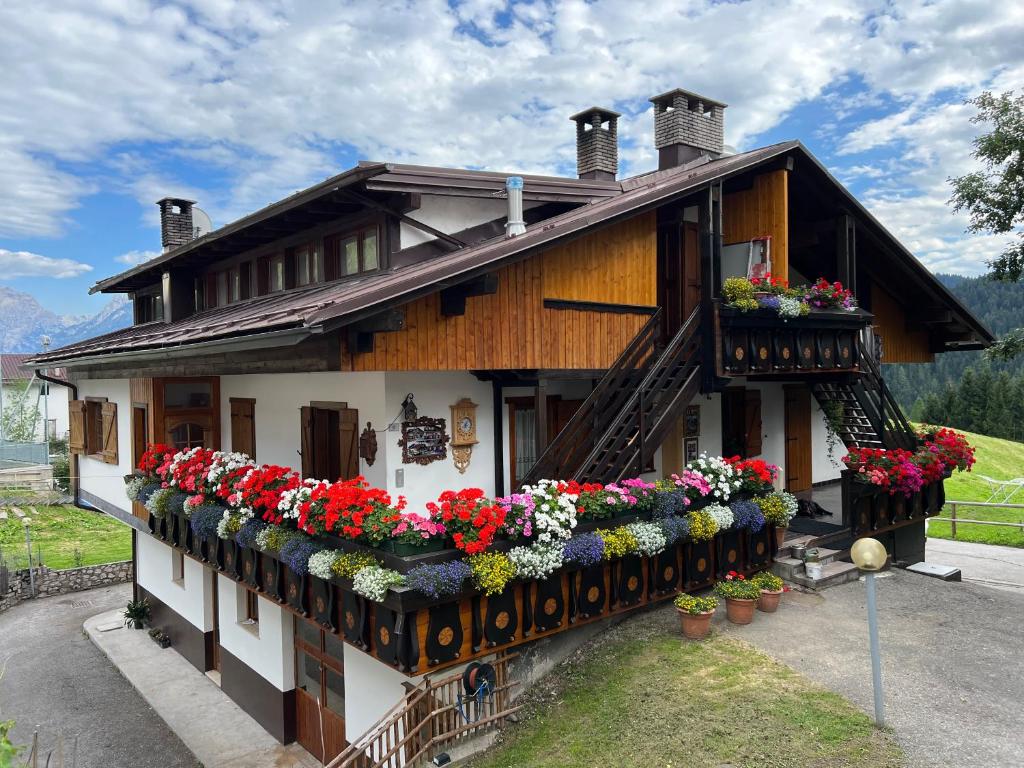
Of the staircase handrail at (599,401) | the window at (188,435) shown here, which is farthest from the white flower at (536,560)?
the window at (188,435)

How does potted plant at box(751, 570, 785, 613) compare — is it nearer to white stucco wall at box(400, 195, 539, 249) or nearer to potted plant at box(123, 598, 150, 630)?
white stucco wall at box(400, 195, 539, 249)

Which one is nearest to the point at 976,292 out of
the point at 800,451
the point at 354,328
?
the point at 800,451

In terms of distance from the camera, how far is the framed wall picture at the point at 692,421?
13.6 m

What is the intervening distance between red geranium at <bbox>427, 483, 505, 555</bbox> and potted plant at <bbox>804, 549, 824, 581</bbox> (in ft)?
19.2

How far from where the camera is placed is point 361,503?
7.62 m

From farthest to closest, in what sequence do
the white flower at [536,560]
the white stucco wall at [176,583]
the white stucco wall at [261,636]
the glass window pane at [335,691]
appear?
1. the white stucco wall at [176,583]
2. the white stucco wall at [261,636]
3. the glass window pane at [335,691]
4. the white flower at [536,560]

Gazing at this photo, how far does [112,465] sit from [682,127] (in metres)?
14.2

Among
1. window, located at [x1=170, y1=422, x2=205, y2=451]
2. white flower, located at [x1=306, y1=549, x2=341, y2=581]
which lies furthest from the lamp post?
window, located at [x1=170, y1=422, x2=205, y2=451]

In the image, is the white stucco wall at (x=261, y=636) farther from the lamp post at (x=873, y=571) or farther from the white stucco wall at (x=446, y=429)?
the lamp post at (x=873, y=571)

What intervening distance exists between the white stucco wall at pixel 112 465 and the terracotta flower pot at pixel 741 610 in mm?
11950

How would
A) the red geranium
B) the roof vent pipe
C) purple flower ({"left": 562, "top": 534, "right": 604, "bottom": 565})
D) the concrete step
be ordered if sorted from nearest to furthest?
the red geranium → purple flower ({"left": 562, "top": 534, "right": 604, "bottom": 565}) → the roof vent pipe → the concrete step

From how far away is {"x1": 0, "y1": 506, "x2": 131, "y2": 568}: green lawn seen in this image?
23.8 metres

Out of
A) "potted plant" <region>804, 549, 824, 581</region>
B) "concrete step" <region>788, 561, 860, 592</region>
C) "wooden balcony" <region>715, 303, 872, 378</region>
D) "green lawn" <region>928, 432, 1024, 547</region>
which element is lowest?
"green lawn" <region>928, 432, 1024, 547</region>

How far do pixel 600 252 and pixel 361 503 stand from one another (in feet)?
16.7
